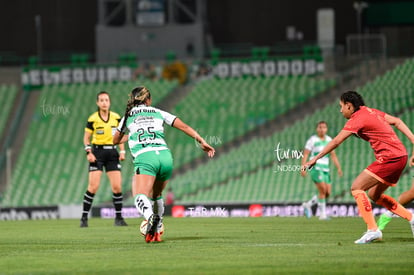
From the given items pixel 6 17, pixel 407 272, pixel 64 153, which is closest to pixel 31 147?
pixel 64 153

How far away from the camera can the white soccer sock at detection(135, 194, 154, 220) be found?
46.5ft

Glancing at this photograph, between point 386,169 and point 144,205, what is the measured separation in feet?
11.8

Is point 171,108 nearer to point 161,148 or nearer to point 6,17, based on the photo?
point 6,17

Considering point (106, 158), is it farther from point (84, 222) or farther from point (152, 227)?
point (152, 227)

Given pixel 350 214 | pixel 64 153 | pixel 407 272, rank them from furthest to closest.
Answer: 1. pixel 64 153
2. pixel 350 214
3. pixel 407 272

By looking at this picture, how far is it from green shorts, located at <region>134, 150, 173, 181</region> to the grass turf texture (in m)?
1.11

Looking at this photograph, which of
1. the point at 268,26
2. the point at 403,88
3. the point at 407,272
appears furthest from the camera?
the point at 268,26

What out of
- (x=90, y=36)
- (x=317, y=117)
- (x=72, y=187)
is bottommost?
(x=72, y=187)

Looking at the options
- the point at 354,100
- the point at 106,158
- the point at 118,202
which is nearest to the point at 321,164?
the point at 118,202

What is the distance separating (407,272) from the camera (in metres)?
10.4

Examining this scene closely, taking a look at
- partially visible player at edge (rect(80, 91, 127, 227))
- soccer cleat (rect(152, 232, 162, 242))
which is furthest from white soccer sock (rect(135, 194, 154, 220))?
partially visible player at edge (rect(80, 91, 127, 227))

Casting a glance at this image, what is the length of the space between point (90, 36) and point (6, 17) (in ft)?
13.2

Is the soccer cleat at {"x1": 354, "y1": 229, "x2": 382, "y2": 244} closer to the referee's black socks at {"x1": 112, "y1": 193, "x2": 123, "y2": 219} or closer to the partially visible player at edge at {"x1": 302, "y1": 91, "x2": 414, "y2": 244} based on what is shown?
the partially visible player at edge at {"x1": 302, "y1": 91, "x2": 414, "y2": 244}

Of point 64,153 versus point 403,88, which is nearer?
point 403,88
